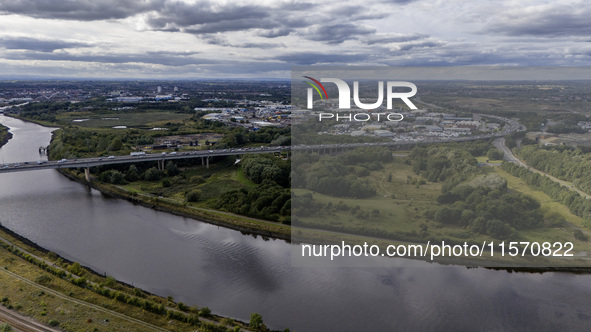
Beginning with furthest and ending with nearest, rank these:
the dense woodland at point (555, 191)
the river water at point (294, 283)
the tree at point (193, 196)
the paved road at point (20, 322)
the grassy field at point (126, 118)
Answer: the grassy field at point (126, 118) < the tree at point (193, 196) < the dense woodland at point (555, 191) < the river water at point (294, 283) < the paved road at point (20, 322)

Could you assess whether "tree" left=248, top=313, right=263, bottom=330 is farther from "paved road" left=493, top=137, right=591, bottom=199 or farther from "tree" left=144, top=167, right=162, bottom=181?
"tree" left=144, top=167, right=162, bottom=181

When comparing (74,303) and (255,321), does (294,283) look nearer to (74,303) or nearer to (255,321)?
(255,321)

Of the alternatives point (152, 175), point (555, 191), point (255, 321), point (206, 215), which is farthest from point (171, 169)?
point (555, 191)

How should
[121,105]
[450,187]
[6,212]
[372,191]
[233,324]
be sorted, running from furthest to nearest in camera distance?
1. [121,105]
2. [6,212]
3. [372,191]
4. [450,187]
5. [233,324]

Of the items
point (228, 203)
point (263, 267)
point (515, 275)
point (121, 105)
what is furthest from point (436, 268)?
point (121, 105)

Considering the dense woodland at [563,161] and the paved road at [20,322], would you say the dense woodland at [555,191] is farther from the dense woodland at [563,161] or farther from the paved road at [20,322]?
the paved road at [20,322]

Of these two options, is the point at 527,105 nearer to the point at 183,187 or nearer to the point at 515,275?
the point at 515,275

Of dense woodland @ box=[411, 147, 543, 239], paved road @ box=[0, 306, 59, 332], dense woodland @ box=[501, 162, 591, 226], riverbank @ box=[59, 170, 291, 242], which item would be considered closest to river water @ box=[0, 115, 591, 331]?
riverbank @ box=[59, 170, 291, 242]

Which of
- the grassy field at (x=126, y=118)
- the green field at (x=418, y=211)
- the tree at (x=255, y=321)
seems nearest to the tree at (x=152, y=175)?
the green field at (x=418, y=211)
